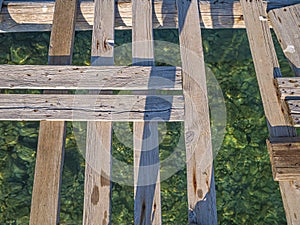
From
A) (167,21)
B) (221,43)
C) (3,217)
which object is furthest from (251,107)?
(3,217)

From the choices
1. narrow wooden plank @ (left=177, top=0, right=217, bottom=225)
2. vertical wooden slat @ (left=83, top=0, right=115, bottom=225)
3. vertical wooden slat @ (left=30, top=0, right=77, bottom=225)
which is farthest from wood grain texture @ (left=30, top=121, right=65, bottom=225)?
narrow wooden plank @ (left=177, top=0, right=217, bottom=225)

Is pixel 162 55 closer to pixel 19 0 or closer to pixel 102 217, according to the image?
pixel 19 0

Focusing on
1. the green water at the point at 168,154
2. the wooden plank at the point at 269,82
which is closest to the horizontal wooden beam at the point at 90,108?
the wooden plank at the point at 269,82

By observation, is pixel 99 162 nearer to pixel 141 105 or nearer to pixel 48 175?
pixel 48 175

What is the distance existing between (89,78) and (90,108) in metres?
0.20

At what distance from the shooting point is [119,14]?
8.59 ft

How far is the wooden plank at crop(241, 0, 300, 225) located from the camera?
5.97 feet

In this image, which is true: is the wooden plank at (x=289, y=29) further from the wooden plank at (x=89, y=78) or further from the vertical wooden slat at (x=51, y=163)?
the vertical wooden slat at (x=51, y=163)

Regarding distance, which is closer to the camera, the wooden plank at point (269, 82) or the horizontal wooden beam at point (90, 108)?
the wooden plank at point (269, 82)

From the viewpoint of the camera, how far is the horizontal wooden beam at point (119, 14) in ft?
8.50

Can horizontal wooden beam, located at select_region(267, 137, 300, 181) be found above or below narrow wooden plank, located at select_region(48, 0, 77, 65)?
below

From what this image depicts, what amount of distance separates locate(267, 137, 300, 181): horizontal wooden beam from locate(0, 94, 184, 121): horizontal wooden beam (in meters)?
0.53

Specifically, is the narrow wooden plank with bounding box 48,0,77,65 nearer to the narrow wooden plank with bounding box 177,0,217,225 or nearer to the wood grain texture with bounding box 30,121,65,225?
the wood grain texture with bounding box 30,121,65,225

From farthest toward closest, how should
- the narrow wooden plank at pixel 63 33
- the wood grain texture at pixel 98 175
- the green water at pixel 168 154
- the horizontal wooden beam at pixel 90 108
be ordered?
1. the green water at pixel 168 154
2. the narrow wooden plank at pixel 63 33
3. the horizontal wooden beam at pixel 90 108
4. the wood grain texture at pixel 98 175
